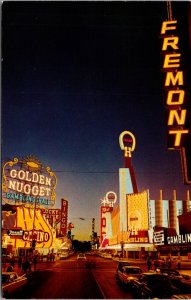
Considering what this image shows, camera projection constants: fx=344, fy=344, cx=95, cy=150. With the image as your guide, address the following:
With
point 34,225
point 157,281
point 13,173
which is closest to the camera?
point 157,281

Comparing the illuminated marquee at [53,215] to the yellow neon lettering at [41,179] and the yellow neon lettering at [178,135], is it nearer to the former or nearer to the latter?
the yellow neon lettering at [41,179]

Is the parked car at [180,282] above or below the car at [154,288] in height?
below

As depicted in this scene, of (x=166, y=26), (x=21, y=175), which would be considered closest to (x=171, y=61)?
(x=166, y=26)

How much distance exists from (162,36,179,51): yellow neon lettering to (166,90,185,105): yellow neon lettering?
2011 millimetres

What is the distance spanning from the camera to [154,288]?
1208cm

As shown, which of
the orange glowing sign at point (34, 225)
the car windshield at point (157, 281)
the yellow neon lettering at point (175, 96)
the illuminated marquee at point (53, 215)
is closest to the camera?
the car windshield at point (157, 281)

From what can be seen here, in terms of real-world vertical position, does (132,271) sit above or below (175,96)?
A: below

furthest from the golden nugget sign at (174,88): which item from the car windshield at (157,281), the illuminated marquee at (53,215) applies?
the illuminated marquee at (53,215)

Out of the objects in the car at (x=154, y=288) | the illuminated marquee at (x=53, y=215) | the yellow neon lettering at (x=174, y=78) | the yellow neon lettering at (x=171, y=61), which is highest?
the yellow neon lettering at (x=171, y=61)

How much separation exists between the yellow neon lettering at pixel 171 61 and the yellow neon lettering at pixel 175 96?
3.68 ft

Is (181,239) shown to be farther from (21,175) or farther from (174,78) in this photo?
(21,175)

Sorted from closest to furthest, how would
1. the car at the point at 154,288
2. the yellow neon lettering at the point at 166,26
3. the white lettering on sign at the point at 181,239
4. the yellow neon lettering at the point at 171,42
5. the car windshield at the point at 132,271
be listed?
the car at the point at 154,288 → the yellow neon lettering at the point at 171,42 → the yellow neon lettering at the point at 166,26 → the car windshield at the point at 132,271 → the white lettering on sign at the point at 181,239

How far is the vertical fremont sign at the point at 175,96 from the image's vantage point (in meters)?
13.3

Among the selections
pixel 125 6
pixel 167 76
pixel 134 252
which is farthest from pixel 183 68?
pixel 134 252
